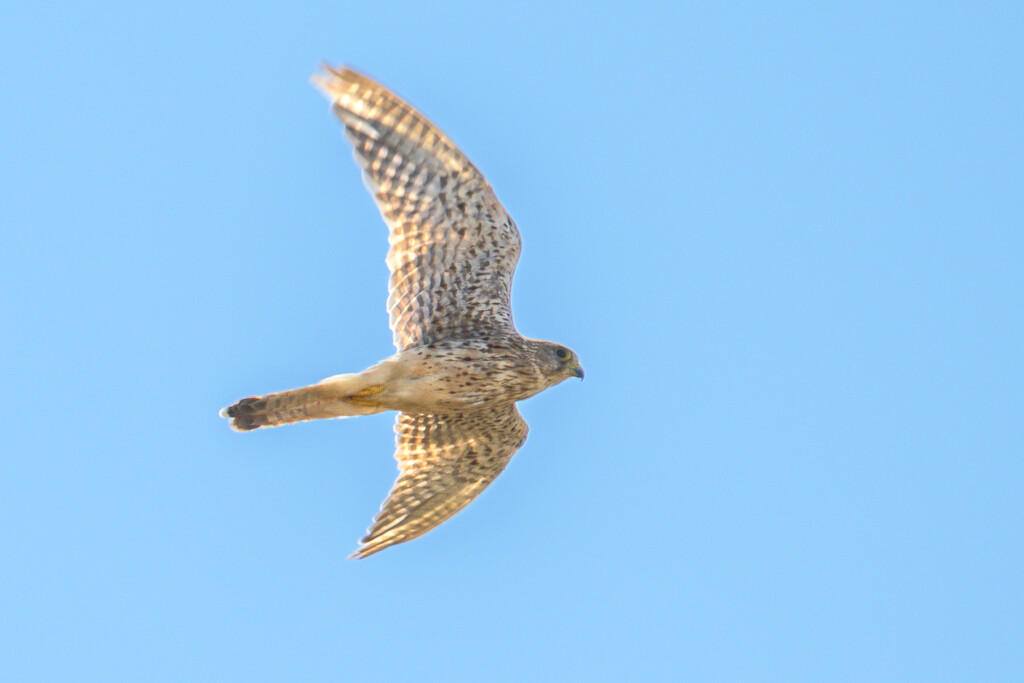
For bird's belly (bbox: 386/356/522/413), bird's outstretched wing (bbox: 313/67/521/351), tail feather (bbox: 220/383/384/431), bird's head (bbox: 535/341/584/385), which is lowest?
tail feather (bbox: 220/383/384/431)

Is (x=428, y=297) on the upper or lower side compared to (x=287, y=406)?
upper

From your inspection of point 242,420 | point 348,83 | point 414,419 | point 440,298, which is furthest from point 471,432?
point 348,83

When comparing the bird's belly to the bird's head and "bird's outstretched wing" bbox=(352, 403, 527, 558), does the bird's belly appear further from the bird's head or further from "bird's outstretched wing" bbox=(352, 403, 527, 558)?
"bird's outstretched wing" bbox=(352, 403, 527, 558)

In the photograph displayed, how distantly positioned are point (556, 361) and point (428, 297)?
116 centimetres

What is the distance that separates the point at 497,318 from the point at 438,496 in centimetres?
173

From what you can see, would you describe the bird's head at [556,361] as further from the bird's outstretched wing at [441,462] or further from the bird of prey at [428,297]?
the bird's outstretched wing at [441,462]

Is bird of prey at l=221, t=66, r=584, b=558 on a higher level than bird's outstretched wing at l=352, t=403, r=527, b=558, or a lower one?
higher

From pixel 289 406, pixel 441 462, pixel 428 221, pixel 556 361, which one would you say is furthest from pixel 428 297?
pixel 441 462

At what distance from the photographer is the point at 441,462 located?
42.0ft

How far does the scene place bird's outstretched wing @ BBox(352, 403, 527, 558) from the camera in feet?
41.0

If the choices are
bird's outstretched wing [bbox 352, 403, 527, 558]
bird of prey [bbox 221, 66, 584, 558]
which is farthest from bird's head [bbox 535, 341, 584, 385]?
bird's outstretched wing [bbox 352, 403, 527, 558]

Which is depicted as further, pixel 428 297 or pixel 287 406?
pixel 428 297

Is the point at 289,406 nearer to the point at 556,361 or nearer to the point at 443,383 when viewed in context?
the point at 443,383

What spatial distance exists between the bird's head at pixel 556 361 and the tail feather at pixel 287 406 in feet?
5.01
